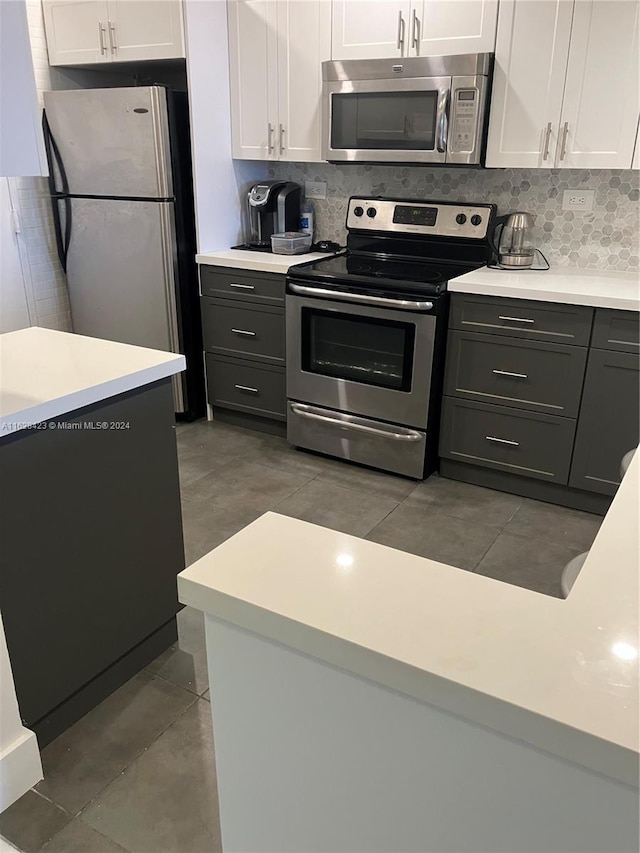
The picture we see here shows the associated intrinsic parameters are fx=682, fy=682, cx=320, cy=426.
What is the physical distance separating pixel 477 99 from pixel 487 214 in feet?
1.76

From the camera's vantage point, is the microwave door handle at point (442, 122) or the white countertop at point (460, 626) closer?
the white countertop at point (460, 626)

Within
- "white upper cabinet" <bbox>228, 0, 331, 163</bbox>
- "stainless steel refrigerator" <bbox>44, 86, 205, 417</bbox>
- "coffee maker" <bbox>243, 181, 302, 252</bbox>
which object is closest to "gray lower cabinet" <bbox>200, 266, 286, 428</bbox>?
"stainless steel refrigerator" <bbox>44, 86, 205, 417</bbox>

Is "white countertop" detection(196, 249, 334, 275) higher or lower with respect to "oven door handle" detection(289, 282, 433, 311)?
higher

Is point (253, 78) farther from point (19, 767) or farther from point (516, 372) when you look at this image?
point (19, 767)

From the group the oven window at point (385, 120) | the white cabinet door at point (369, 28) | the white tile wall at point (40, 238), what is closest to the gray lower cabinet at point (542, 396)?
the oven window at point (385, 120)

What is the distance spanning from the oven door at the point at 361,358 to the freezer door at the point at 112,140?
3.23 ft

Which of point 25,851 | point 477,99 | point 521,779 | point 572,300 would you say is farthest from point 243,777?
point 477,99

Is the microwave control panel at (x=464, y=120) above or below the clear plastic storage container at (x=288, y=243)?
above

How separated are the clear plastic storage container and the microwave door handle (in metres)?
0.94

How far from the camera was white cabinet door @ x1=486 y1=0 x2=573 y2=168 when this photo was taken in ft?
8.98

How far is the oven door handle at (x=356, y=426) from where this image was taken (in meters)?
3.16

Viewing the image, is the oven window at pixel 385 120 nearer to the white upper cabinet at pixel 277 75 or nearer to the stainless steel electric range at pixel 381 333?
the white upper cabinet at pixel 277 75

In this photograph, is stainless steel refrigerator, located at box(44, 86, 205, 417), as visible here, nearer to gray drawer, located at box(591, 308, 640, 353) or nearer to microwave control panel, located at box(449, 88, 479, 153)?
microwave control panel, located at box(449, 88, 479, 153)

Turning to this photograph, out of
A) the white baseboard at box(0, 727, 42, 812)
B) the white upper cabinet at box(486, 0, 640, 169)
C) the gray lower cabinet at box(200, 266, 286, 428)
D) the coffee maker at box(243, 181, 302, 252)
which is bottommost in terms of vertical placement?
the white baseboard at box(0, 727, 42, 812)
